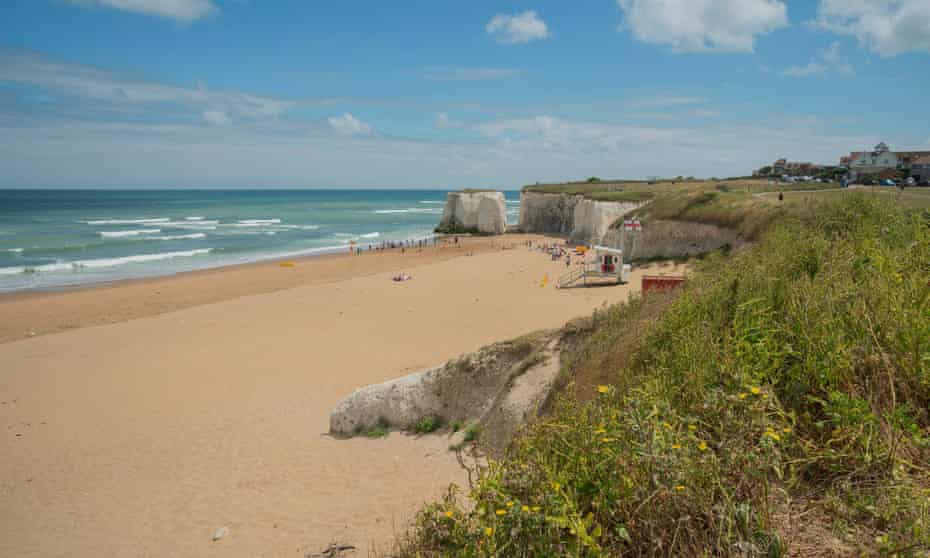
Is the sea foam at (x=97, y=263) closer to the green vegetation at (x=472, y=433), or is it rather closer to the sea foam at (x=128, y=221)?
the sea foam at (x=128, y=221)

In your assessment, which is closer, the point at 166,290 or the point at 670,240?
the point at 670,240

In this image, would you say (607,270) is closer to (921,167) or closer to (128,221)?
(921,167)

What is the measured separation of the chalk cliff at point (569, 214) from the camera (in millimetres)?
47031

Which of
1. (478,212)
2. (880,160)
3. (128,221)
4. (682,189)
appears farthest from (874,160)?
(128,221)

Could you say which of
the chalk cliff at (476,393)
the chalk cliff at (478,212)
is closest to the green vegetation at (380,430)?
the chalk cliff at (476,393)

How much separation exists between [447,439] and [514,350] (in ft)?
6.55

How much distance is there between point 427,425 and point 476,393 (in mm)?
1113

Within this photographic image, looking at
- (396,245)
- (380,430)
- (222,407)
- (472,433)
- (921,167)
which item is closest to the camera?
(472,433)

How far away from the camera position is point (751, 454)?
3018mm

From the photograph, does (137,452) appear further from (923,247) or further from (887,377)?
(923,247)

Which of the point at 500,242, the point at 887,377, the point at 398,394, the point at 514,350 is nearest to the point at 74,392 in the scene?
the point at 398,394

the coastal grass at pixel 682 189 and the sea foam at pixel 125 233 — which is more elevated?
the coastal grass at pixel 682 189

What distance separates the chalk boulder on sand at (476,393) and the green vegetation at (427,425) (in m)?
0.10

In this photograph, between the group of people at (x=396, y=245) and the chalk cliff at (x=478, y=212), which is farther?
the chalk cliff at (x=478, y=212)
